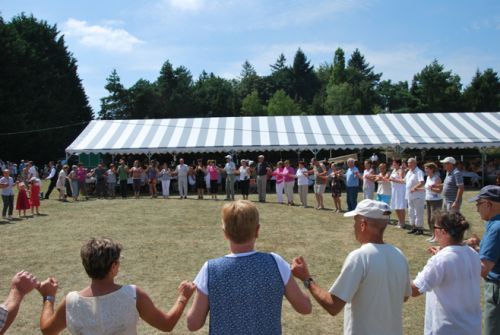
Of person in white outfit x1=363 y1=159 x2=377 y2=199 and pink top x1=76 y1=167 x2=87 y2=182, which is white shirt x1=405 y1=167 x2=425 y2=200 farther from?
pink top x1=76 y1=167 x2=87 y2=182

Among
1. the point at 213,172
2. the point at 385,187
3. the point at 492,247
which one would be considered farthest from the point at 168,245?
the point at 213,172

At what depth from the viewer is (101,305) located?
2.27m

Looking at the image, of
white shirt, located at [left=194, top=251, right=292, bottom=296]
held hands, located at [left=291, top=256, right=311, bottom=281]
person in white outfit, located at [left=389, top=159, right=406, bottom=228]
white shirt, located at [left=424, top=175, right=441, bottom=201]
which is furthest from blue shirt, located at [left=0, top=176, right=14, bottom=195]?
held hands, located at [left=291, top=256, right=311, bottom=281]

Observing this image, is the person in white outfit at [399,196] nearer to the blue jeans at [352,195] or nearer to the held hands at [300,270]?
the blue jeans at [352,195]

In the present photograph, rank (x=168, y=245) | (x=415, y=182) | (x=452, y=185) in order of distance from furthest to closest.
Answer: (x=415, y=182)
(x=168, y=245)
(x=452, y=185)

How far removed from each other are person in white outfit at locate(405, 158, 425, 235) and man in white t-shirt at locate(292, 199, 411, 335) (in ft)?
24.6

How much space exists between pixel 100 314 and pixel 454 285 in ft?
7.02

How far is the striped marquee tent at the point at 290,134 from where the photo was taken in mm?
20562

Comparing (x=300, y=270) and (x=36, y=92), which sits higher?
(x=36, y=92)

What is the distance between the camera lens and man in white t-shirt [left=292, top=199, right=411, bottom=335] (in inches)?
95.5

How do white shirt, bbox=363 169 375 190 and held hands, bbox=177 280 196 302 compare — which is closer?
held hands, bbox=177 280 196 302

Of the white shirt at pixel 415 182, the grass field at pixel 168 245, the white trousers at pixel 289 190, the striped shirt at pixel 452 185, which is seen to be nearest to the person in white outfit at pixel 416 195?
the white shirt at pixel 415 182

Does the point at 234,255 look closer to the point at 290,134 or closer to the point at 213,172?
the point at 213,172

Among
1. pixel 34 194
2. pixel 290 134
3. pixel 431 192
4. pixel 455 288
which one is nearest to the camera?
pixel 455 288
